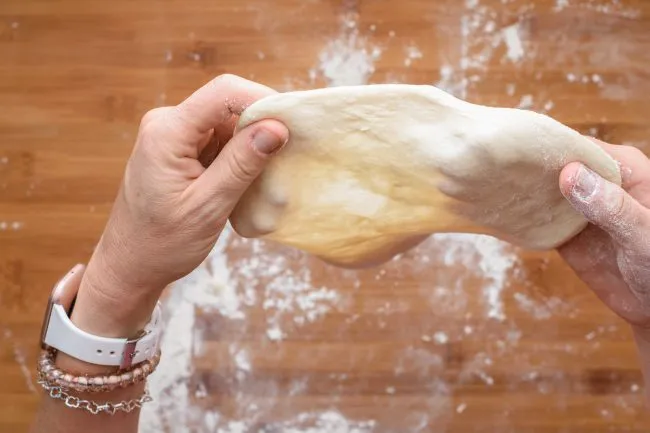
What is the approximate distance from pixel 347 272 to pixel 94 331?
22.2 inches

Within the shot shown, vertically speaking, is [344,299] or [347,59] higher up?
[347,59]

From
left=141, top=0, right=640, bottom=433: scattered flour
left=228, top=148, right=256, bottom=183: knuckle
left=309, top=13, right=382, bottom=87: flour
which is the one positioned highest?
left=228, top=148, right=256, bottom=183: knuckle

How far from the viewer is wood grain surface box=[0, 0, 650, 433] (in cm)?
132

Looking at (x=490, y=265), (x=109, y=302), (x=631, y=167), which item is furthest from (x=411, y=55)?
(x=109, y=302)

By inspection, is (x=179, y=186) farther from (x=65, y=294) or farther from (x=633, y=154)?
(x=633, y=154)

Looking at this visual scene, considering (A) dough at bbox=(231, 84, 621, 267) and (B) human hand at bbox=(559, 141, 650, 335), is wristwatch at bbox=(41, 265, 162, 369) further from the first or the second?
(B) human hand at bbox=(559, 141, 650, 335)

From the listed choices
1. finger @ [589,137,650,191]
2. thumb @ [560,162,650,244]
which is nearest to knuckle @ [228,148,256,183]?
thumb @ [560,162,650,244]

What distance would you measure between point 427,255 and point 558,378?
345mm

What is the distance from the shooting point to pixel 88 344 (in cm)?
87

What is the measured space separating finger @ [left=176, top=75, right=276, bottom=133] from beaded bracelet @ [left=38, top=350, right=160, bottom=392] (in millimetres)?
338

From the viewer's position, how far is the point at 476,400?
1.32 meters

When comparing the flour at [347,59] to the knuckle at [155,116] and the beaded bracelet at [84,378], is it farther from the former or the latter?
the beaded bracelet at [84,378]

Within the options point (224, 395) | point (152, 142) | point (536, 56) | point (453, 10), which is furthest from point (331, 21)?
point (224, 395)

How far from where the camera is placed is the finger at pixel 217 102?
0.78 meters
